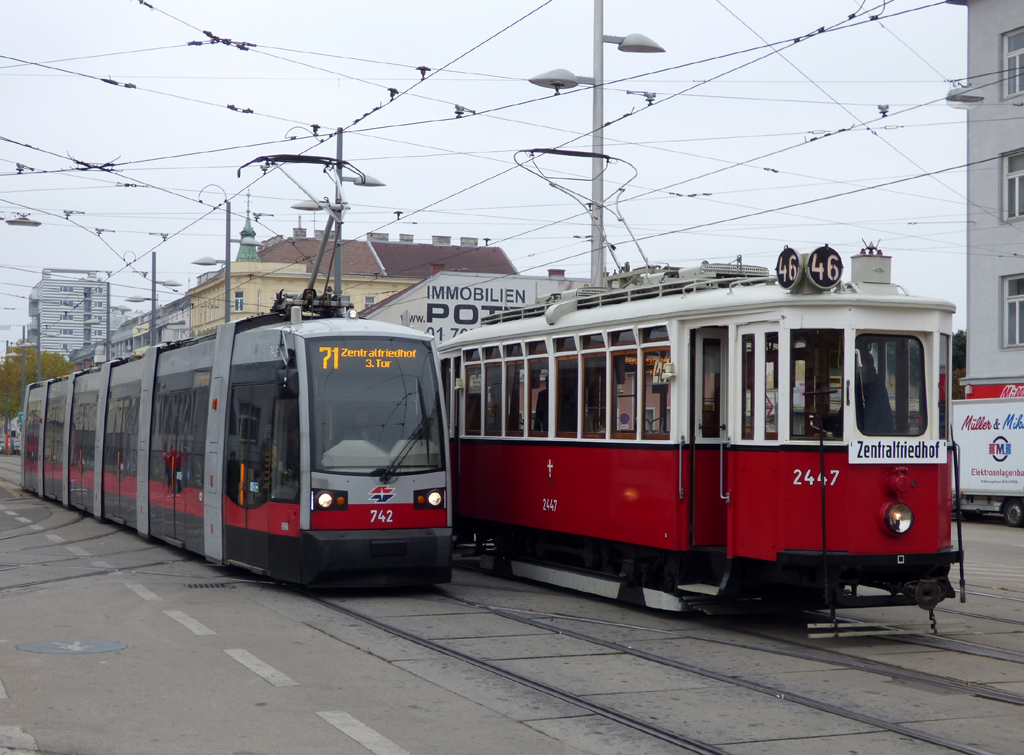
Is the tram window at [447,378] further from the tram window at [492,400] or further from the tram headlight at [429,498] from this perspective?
the tram headlight at [429,498]

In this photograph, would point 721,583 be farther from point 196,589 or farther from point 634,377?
point 196,589

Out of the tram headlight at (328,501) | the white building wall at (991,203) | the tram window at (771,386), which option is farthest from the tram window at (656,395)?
the white building wall at (991,203)

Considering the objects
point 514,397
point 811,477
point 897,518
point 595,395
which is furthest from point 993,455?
point 811,477

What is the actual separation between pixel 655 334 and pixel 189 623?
16.3 feet

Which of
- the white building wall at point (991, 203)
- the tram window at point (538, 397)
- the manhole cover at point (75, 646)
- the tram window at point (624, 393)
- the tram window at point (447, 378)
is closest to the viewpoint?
the manhole cover at point (75, 646)

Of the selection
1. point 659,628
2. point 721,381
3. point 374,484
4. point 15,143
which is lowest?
point 659,628

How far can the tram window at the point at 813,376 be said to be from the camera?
10.7 meters

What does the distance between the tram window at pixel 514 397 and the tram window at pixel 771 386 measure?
14.2ft

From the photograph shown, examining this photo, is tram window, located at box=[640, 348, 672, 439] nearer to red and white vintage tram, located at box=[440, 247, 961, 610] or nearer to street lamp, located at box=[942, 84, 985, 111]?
red and white vintage tram, located at box=[440, 247, 961, 610]

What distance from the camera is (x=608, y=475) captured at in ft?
41.8

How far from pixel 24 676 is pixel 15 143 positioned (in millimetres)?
13437

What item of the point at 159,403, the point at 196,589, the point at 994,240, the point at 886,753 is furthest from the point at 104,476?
the point at 994,240

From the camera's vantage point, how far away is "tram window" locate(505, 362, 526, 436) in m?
14.8

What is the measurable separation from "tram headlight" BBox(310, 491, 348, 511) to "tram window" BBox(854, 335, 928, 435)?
526 cm
